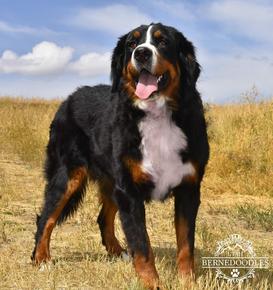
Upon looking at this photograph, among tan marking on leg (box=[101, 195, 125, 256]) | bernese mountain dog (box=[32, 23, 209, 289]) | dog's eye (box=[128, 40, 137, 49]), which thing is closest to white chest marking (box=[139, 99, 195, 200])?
bernese mountain dog (box=[32, 23, 209, 289])

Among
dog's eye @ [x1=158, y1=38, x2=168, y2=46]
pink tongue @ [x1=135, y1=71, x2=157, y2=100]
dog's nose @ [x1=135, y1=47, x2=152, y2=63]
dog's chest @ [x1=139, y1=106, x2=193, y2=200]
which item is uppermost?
dog's eye @ [x1=158, y1=38, x2=168, y2=46]

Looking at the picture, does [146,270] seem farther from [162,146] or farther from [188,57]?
[188,57]

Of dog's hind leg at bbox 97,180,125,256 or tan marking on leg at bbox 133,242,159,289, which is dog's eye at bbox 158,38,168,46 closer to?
tan marking on leg at bbox 133,242,159,289

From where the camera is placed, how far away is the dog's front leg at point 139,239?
3977mm

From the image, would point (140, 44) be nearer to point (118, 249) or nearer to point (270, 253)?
point (118, 249)

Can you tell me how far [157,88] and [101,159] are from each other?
1016 millimetres

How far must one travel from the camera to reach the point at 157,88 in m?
4.07

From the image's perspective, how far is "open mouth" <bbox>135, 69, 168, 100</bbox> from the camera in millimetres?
4066

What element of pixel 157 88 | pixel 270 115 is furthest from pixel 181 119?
pixel 270 115

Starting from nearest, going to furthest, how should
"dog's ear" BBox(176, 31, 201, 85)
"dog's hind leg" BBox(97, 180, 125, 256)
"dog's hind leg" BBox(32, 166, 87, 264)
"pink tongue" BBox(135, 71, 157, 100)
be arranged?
"pink tongue" BBox(135, 71, 157, 100) → "dog's ear" BBox(176, 31, 201, 85) → "dog's hind leg" BBox(32, 166, 87, 264) → "dog's hind leg" BBox(97, 180, 125, 256)

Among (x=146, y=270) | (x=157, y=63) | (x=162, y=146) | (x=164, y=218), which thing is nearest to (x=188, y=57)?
(x=157, y=63)

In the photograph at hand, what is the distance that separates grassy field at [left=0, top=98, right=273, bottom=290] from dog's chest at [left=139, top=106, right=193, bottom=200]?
2.52 feet

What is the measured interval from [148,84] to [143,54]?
239mm

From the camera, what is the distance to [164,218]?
23.0 feet
